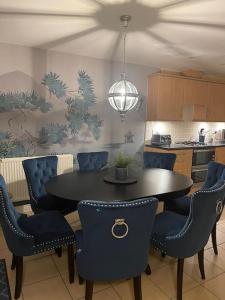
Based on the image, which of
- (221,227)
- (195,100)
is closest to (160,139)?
(195,100)

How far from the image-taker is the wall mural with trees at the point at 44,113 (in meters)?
3.54

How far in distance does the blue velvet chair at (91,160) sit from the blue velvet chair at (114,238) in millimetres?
1794

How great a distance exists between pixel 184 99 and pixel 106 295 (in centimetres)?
396

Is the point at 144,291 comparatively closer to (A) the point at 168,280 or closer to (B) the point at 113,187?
(A) the point at 168,280

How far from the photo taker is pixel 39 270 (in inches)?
87.0

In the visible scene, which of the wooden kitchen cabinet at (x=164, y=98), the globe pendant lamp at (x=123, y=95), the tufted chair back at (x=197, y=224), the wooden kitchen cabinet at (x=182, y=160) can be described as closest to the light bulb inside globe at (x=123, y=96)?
the globe pendant lamp at (x=123, y=95)

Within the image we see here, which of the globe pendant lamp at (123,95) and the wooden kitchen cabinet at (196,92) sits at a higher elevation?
the wooden kitchen cabinet at (196,92)

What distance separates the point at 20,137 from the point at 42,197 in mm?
1447

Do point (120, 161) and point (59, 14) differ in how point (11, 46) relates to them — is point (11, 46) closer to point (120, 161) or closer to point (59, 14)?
point (59, 14)

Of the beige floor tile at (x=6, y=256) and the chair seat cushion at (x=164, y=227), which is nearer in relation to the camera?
the chair seat cushion at (x=164, y=227)

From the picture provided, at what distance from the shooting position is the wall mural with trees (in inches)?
139

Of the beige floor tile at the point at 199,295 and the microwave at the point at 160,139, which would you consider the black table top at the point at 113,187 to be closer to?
the beige floor tile at the point at 199,295

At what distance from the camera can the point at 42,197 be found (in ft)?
8.57

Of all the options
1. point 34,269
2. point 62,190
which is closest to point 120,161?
point 62,190
